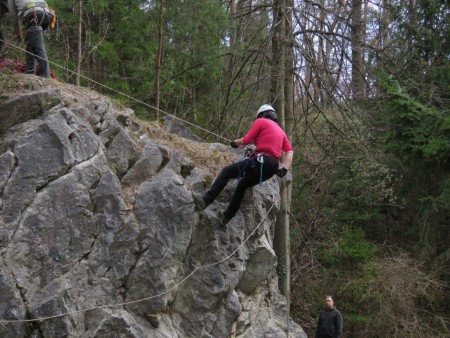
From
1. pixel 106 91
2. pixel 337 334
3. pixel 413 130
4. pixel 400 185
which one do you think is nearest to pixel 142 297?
pixel 337 334

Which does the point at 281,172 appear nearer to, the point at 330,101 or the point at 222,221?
the point at 222,221

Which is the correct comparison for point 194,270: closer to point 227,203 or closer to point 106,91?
point 227,203

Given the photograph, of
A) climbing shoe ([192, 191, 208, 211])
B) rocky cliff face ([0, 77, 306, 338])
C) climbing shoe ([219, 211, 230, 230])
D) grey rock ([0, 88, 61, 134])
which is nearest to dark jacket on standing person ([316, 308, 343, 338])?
rocky cliff face ([0, 77, 306, 338])

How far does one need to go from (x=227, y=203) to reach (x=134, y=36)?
222 inches

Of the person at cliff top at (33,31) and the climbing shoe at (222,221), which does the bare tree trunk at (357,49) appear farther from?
the person at cliff top at (33,31)

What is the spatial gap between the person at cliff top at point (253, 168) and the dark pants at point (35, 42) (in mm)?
2899

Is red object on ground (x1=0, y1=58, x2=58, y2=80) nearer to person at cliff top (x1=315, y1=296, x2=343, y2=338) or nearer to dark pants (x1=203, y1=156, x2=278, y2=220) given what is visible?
dark pants (x1=203, y1=156, x2=278, y2=220)

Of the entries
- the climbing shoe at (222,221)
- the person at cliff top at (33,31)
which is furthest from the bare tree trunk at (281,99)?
the person at cliff top at (33,31)

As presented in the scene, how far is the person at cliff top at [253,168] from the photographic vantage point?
Result: 7.79 meters

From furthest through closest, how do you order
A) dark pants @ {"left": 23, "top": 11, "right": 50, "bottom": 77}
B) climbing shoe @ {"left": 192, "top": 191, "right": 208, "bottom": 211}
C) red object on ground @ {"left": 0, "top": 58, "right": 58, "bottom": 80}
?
dark pants @ {"left": 23, "top": 11, "right": 50, "bottom": 77} → red object on ground @ {"left": 0, "top": 58, "right": 58, "bottom": 80} → climbing shoe @ {"left": 192, "top": 191, "right": 208, "bottom": 211}

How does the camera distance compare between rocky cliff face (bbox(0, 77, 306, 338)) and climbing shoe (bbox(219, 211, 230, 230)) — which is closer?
rocky cliff face (bbox(0, 77, 306, 338))

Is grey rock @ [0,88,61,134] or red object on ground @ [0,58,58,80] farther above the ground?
red object on ground @ [0,58,58,80]

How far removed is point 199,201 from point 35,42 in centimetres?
328

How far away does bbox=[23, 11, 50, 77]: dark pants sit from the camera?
27.4 feet
